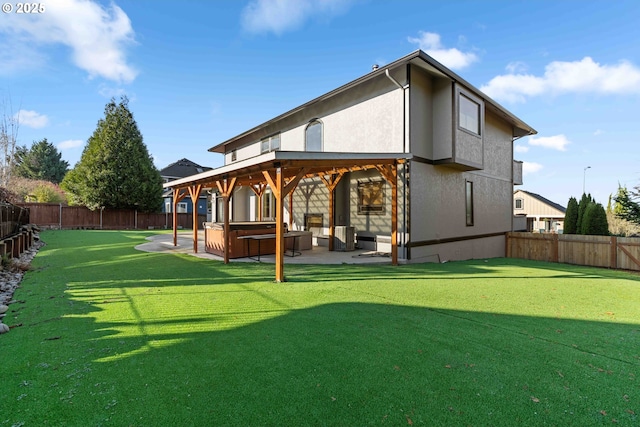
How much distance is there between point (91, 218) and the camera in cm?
2480

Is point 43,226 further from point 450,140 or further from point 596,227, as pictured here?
point 596,227

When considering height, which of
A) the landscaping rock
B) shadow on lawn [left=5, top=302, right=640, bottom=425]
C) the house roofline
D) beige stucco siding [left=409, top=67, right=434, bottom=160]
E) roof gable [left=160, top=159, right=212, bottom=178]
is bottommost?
shadow on lawn [left=5, top=302, right=640, bottom=425]

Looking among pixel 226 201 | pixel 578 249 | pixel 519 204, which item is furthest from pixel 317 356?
pixel 519 204

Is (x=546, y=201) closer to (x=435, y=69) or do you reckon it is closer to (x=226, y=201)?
(x=435, y=69)

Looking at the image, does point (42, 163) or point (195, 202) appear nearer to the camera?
point (195, 202)

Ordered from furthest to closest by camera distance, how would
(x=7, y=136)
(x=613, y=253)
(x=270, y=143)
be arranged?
1. (x=7, y=136)
2. (x=270, y=143)
3. (x=613, y=253)

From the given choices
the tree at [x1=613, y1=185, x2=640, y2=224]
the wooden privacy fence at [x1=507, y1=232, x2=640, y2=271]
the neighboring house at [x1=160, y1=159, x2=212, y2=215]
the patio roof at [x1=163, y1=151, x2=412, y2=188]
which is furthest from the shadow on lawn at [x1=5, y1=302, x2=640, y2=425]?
the neighboring house at [x1=160, y1=159, x2=212, y2=215]

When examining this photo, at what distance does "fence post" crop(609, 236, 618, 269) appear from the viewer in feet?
36.1

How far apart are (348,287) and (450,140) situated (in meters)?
6.49

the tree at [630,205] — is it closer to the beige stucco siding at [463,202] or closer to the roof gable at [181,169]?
the beige stucco siding at [463,202]

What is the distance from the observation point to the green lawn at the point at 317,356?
215cm

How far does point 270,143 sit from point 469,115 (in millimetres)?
9266

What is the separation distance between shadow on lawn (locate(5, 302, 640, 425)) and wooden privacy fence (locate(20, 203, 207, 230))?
25479mm
